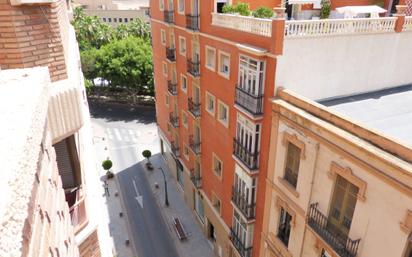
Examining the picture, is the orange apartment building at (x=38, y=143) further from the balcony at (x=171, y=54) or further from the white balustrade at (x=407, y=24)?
the balcony at (x=171, y=54)

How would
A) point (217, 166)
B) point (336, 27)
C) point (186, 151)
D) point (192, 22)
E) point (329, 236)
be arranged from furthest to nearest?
point (186, 151)
point (217, 166)
point (192, 22)
point (336, 27)
point (329, 236)

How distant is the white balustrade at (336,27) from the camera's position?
13942 millimetres

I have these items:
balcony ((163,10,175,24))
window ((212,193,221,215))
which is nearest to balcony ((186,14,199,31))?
balcony ((163,10,175,24))

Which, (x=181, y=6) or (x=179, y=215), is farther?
(x=179, y=215)

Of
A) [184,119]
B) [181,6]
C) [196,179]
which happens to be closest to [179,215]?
[196,179]

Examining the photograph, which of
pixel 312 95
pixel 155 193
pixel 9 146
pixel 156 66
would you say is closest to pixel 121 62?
pixel 156 66

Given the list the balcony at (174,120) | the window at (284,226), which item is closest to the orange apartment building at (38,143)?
the window at (284,226)

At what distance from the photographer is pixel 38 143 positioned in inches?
123

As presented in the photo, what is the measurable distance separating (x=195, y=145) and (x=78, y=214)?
17.3 meters

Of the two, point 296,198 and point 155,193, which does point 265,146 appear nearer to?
point 296,198

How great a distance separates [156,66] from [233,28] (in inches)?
750

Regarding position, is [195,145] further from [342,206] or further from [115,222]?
[342,206]

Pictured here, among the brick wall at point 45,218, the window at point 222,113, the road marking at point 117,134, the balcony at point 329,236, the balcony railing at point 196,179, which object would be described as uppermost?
the brick wall at point 45,218

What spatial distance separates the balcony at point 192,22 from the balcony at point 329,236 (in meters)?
13.5
